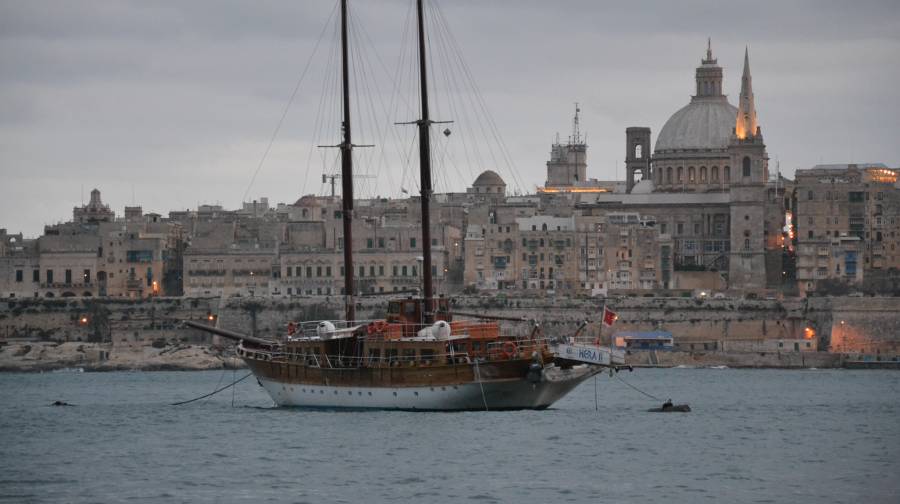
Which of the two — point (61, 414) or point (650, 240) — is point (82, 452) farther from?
point (650, 240)

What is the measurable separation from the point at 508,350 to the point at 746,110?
237ft

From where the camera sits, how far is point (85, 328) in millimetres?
101188

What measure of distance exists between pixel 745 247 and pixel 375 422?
230 feet

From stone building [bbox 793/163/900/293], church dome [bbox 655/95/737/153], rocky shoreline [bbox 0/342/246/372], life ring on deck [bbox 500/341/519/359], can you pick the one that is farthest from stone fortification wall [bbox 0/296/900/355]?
life ring on deck [bbox 500/341/519/359]

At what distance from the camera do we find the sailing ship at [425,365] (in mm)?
50594

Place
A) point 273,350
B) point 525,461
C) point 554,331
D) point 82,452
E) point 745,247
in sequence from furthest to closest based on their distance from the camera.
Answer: point 745,247 < point 554,331 < point 273,350 < point 82,452 < point 525,461

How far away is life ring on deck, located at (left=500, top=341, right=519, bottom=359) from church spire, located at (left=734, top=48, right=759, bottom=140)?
7033 centimetres

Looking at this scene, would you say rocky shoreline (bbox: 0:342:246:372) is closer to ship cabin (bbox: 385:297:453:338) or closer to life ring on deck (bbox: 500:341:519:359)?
ship cabin (bbox: 385:297:453:338)

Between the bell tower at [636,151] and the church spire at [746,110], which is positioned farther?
the bell tower at [636,151]

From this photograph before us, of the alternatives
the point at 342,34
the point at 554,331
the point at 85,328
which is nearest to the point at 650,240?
the point at 554,331

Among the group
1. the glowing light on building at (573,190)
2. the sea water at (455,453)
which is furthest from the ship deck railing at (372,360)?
the glowing light on building at (573,190)

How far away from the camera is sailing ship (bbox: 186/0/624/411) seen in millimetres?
50594

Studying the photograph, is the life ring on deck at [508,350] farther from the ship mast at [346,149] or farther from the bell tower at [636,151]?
the bell tower at [636,151]

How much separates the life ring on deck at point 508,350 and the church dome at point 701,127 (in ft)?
267
